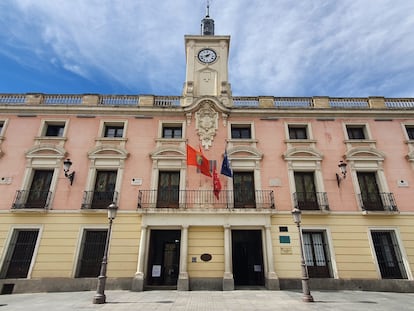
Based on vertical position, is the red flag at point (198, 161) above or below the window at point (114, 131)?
below

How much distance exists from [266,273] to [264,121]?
855cm

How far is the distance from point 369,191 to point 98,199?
14938mm

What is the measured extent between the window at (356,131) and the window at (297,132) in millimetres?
2623

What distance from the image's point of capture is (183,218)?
1184 cm

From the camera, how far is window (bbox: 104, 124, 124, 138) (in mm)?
14451

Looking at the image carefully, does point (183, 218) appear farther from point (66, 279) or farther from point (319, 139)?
point (319, 139)

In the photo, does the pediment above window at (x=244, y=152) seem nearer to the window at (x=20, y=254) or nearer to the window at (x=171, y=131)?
the window at (x=171, y=131)

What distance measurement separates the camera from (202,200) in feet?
41.1

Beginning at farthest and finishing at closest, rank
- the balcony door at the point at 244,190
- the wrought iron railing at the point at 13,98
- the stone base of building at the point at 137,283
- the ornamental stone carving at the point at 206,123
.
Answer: the wrought iron railing at the point at 13,98
the ornamental stone carving at the point at 206,123
the balcony door at the point at 244,190
the stone base of building at the point at 137,283

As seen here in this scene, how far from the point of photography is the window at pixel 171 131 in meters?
14.5

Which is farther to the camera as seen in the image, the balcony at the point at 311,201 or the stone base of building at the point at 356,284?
the balcony at the point at 311,201

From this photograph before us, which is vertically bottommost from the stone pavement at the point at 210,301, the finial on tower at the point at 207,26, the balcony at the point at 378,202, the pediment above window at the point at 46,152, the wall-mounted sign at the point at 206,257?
the stone pavement at the point at 210,301

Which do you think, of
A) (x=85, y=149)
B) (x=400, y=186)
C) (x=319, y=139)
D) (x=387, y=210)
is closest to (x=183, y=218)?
(x=85, y=149)

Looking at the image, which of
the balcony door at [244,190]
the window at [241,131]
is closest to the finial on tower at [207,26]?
the window at [241,131]
